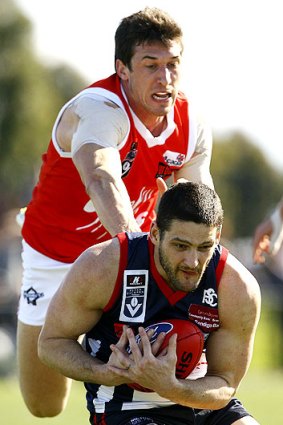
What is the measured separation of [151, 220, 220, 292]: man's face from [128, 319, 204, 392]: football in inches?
8.7

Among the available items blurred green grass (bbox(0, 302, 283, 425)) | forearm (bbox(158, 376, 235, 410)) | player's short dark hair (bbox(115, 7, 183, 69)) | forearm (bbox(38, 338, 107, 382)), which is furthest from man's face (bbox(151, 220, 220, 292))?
blurred green grass (bbox(0, 302, 283, 425))

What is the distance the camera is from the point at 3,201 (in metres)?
39.2

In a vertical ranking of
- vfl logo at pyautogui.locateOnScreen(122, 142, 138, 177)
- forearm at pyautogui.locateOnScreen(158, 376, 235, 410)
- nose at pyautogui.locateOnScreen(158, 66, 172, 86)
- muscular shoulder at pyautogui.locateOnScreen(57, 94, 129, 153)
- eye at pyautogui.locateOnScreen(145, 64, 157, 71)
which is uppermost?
eye at pyautogui.locateOnScreen(145, 64, 157, 71)

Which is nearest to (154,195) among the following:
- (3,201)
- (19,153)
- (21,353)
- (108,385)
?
(21,353)

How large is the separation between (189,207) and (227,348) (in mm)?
893

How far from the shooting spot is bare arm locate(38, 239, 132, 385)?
252 inches

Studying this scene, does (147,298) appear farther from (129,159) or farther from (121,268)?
(129,159)

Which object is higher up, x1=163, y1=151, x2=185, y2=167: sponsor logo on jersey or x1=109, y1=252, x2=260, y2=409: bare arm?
x1=163, y1=151, x2=185, y2=167: sponsor logo on jersey

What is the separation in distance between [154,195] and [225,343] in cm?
193

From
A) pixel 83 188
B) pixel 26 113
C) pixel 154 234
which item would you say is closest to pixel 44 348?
pixel 154 234

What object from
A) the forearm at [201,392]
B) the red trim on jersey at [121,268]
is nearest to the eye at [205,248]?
the red trim on jersey at [121,268]

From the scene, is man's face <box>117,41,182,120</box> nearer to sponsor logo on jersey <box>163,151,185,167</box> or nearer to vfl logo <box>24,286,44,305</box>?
sponsor logo on jersey <box>163,151,185,167</box>

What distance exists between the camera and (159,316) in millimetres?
6566

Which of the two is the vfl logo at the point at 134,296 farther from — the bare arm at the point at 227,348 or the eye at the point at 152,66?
the eye at the point at 152,66
